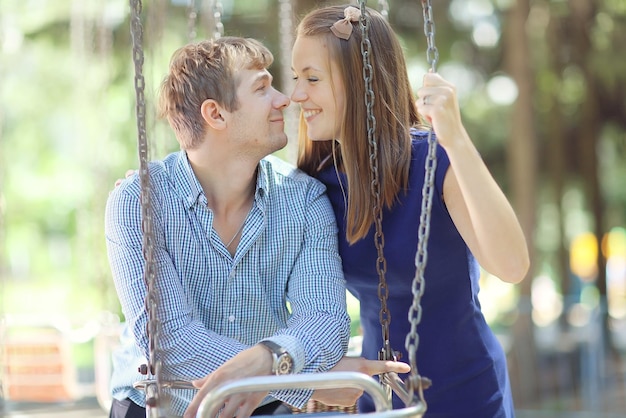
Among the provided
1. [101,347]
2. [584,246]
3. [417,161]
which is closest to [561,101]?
[101,347]

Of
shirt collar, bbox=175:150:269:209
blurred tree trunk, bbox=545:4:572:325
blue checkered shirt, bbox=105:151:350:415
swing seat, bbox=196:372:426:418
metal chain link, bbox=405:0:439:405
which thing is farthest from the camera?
blurred tree trunk, bbox=545:4:572:325

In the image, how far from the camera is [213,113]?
99.6 inches

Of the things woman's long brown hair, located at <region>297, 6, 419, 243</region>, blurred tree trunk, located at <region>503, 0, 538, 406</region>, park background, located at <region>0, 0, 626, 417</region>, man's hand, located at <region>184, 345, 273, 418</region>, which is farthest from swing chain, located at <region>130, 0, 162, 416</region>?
blurred tree trunk, located at <region>503, 0, 538, 406</region>

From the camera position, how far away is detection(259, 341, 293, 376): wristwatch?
7.23 ft

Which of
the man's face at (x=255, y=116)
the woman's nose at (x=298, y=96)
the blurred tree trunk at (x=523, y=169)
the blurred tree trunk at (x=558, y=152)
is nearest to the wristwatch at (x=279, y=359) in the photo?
the man's face at (x=255, y=116)

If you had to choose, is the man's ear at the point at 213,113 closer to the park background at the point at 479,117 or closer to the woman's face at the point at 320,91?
the woman's face at the point at 320,91

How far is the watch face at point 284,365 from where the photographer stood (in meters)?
2.21

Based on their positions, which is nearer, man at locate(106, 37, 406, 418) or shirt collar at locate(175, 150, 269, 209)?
man at locate(106, 37, 406, 418)

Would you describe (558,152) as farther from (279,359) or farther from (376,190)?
(279,359)

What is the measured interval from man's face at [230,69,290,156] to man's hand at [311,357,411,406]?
61cm

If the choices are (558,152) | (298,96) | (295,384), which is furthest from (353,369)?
(558,152)

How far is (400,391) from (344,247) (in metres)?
0.51

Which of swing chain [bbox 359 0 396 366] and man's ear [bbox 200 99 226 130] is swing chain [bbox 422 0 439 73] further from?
man's ear [bbox 200 99 226 130]

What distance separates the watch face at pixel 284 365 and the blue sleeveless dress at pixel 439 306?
470mm
